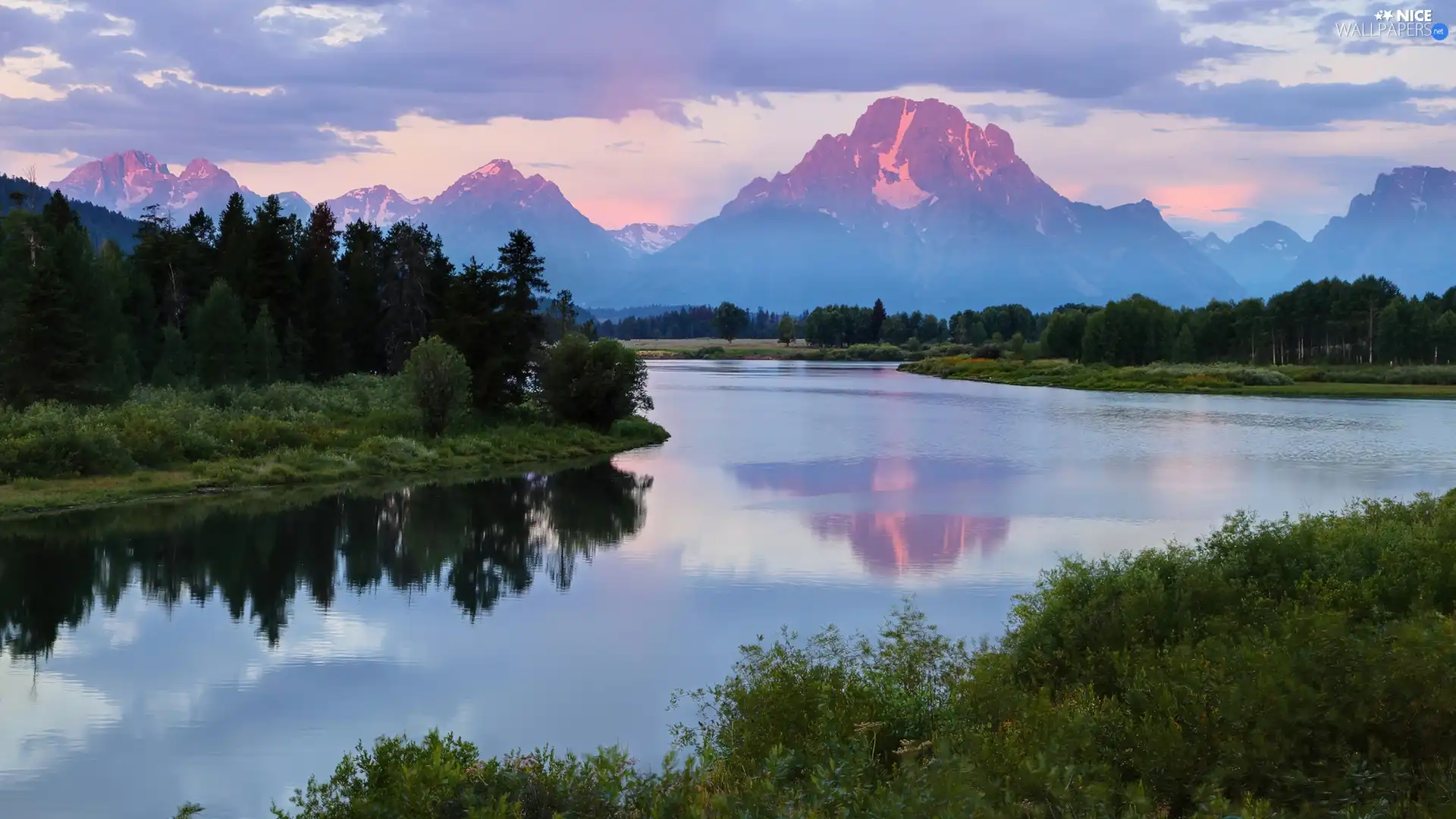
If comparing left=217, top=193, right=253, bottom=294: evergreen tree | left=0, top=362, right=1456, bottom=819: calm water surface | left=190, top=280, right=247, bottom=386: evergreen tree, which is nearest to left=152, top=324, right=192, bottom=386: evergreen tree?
left=190, top=280, right=247, bottom=386: evergreen tree

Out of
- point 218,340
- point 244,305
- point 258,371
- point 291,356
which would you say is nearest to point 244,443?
point 218,340

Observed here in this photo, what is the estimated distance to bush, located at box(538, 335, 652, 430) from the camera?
60.9m


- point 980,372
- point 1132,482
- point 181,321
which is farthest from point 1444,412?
point 181,321

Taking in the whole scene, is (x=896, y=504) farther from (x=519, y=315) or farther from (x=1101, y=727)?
(x=1101, y=727)

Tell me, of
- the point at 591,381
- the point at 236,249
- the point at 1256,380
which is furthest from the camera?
the point at 1256,380

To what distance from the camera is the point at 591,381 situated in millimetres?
61156

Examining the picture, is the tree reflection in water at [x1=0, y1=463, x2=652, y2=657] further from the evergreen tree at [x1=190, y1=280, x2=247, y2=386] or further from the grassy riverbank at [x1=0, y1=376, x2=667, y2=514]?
the evergreen tree at [x1=190, y1=280, x2=247, y2=386]

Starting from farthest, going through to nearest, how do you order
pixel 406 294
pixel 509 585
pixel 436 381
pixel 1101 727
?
pixel 406 294
pixel 436 381
pixel 509 585
pixel 1101 727

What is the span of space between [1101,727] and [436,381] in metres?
45.4

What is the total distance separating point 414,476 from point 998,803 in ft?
136

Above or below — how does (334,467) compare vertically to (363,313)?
below

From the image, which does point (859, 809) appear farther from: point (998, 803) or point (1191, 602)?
point (1191, 602)

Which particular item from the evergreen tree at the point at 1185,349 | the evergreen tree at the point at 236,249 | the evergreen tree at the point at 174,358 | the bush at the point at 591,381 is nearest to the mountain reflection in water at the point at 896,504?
the bush at the point at 591,381

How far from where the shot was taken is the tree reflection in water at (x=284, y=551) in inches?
1042
